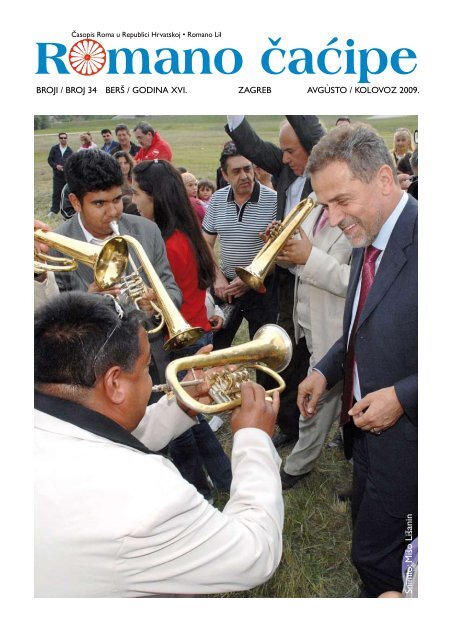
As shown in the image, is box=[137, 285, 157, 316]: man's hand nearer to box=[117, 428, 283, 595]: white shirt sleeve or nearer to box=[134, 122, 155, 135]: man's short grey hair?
box=[134, 122, 155, 135]: man's short grey hair

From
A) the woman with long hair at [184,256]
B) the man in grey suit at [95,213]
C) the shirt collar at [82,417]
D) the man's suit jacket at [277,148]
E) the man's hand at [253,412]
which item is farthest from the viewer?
the woman with long hair at [184,256]

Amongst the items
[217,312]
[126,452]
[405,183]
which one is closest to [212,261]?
[217,312]

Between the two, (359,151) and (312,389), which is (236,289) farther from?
(359,151)

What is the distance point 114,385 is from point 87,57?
145cm

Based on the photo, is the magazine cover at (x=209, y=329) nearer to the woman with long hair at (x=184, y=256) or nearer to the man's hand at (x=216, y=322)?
the woman with long hair at (x=184, y=256)

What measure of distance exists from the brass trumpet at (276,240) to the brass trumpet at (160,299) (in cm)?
56

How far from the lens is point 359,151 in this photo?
2.46m

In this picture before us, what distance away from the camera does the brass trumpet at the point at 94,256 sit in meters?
3.20

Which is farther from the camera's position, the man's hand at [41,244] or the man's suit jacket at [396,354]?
the man's hand at [41,244]

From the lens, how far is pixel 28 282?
241cm

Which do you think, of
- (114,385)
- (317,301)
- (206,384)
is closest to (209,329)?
(317,301)

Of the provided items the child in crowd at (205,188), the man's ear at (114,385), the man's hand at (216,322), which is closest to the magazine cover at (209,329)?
the man's ear at (114,385)

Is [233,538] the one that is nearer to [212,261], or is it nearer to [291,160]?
[212,261]

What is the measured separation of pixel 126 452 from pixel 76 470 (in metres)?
0.15
